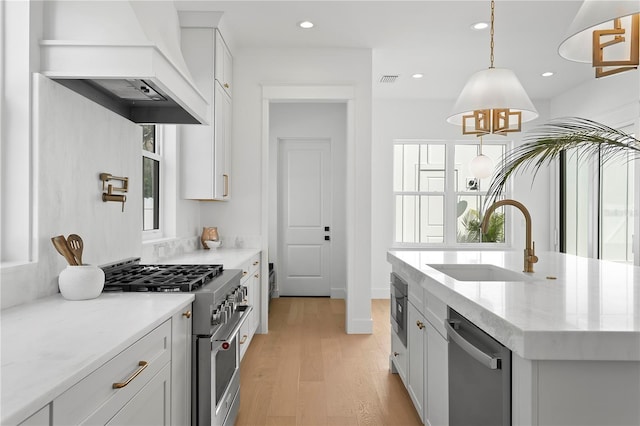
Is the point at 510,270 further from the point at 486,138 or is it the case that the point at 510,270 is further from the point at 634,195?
the point at 486,138

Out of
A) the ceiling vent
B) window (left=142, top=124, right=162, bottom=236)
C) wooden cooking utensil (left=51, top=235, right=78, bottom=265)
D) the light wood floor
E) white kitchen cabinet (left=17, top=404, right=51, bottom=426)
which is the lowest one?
the light wood floor

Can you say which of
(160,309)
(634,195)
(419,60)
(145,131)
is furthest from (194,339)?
(634,195)

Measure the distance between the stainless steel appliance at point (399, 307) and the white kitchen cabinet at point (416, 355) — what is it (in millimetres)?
104

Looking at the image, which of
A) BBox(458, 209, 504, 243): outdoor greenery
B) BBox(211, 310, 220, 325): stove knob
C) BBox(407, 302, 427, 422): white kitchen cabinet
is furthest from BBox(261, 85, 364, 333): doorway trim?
BBox(458, 209, 504, 243): outdoor greenery

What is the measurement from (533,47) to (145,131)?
379 cm

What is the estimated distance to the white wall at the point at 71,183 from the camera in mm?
1757

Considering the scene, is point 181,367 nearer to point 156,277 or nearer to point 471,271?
point 156,277

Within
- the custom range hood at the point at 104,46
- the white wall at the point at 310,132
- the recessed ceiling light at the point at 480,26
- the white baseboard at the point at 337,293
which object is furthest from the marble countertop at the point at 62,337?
the white baseboard at the point at 337,293

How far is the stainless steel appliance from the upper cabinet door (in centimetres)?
234

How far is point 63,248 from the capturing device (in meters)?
1.78

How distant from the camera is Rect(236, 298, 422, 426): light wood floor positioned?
2.58m

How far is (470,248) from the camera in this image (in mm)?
6500

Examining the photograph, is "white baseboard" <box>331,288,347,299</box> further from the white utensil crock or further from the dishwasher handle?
the white utensil crock

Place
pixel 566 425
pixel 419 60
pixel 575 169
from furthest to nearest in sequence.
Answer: pixel 575 169
pixel 419 60
pixel 566 425
